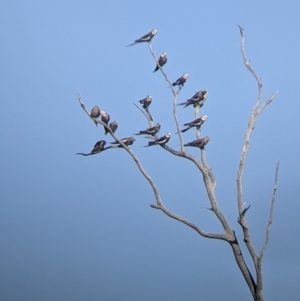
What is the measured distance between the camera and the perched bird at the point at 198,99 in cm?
470

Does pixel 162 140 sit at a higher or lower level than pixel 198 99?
lower

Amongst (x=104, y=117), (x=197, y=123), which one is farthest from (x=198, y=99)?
(x=104, y=117)

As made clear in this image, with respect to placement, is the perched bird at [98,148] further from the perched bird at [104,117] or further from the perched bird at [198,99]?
the perched bird at [198,99]

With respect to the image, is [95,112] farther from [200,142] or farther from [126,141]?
[200,142]

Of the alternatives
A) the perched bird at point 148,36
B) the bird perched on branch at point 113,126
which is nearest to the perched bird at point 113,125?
the bird perched on branch at point 113,126

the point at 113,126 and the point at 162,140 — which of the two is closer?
the point at 162,140

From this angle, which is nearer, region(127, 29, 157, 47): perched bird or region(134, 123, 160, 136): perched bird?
region(134, 123, 160, 136): perched bird

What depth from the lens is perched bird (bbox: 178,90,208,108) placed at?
185 inches

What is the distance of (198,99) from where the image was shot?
4.71 meters

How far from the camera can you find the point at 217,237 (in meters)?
4.30

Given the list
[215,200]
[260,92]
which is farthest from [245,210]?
[260,92]

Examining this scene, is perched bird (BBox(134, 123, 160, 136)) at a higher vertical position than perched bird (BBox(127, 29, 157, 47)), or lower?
lower

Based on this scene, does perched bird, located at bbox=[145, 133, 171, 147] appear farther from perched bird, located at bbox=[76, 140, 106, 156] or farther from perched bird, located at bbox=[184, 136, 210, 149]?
perched bird, located at bbox=[76, 140, 106, 156]

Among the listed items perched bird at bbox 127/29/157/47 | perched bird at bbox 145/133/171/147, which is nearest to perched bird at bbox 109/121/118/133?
perched bird at bbox 145/133/171/147
